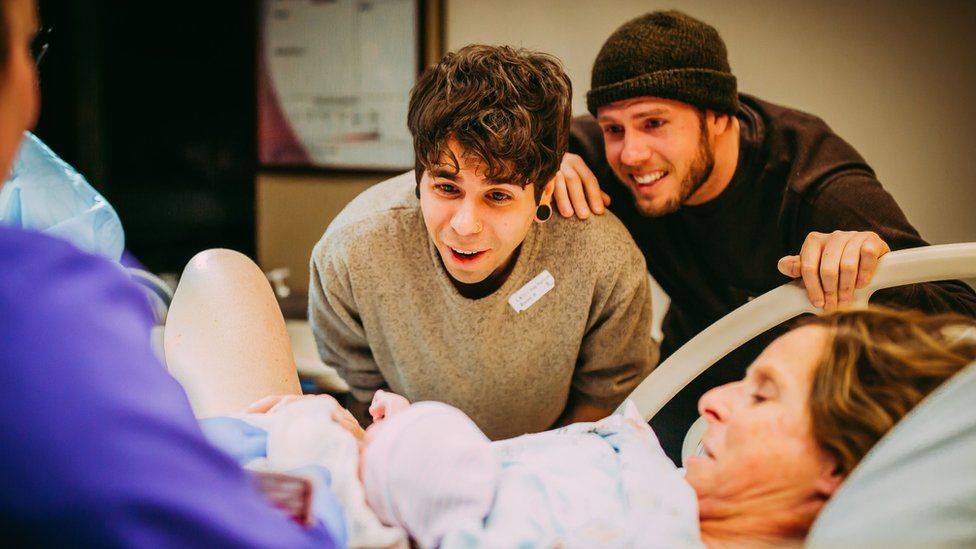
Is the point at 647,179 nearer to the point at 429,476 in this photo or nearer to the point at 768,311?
the point at 768,311

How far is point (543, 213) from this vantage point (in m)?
1.59

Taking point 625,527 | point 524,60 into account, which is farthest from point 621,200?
point 625,527

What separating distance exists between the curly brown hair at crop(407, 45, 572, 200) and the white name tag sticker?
18 cm

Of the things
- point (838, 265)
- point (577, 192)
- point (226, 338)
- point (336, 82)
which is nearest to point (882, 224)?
point (838, 265)

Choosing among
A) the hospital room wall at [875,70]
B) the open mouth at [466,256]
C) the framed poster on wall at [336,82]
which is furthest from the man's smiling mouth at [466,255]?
the framed poster on wall at [336,82]

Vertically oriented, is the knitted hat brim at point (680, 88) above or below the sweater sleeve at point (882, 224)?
above

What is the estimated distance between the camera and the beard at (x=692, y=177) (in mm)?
1706

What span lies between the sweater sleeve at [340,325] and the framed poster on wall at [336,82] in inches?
43.8

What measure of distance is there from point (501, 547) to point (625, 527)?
16 centimetres

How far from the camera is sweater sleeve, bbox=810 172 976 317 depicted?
1.29 meters

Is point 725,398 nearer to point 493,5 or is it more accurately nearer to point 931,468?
point 931,468

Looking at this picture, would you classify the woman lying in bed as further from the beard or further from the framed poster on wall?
the framed poster on wall

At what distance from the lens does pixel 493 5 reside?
2.47 metres

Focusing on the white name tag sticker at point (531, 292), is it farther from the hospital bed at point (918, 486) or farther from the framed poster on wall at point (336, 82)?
the framed poster on wall at point (336, 82)
